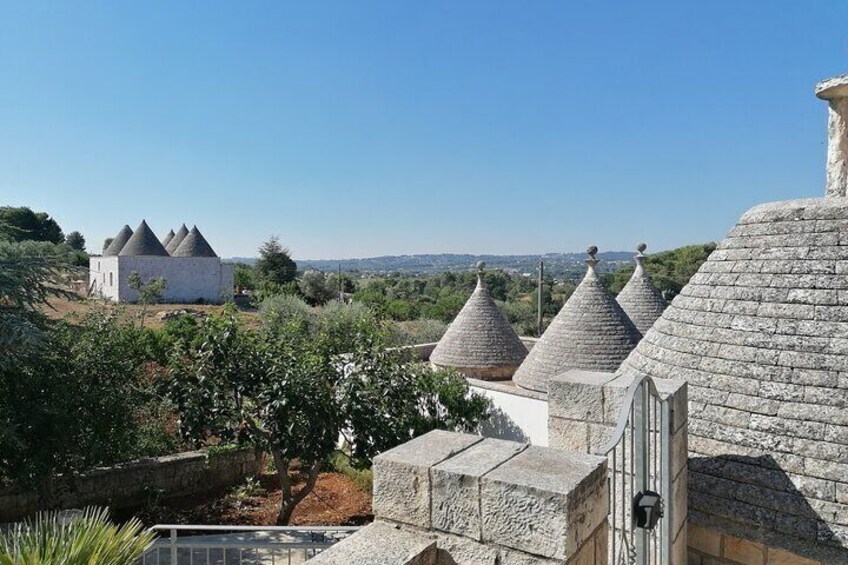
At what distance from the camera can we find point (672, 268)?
56250 mm

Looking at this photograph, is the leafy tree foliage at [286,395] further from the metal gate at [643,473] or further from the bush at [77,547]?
the metal gate at [643,473]

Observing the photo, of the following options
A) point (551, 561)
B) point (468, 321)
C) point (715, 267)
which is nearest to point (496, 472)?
point (551, 561)

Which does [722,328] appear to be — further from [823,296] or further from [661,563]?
[661,563]

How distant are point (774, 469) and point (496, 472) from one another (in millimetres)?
3763

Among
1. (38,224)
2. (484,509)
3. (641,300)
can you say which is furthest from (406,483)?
(38,224)

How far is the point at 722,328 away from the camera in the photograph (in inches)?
220

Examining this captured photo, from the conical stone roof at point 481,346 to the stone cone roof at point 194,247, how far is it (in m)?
34.2

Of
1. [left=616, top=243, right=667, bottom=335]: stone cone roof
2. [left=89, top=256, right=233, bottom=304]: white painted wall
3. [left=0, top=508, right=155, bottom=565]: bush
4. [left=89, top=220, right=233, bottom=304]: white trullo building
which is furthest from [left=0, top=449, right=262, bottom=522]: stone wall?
[left=89, top=256, right=233, bottom=304]: white painted wall

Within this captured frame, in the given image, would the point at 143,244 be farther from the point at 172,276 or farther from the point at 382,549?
the point at 382,549

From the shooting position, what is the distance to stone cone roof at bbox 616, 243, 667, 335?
16256mm

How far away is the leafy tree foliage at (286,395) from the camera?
8.69 m

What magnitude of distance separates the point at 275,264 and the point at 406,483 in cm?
4865

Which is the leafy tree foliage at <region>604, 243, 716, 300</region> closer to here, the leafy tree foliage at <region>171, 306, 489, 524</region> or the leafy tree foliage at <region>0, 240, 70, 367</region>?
the leafy tree foliage at <region>171, 306, 489, 524</region>

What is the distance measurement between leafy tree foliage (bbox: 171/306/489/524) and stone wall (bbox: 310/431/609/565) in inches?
252
